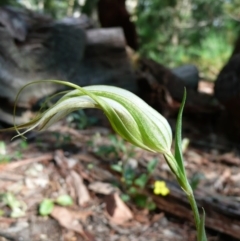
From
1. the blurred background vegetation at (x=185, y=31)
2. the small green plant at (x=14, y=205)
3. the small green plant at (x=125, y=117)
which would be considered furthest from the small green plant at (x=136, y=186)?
the blurred background vegetation at (x=185, y=31)

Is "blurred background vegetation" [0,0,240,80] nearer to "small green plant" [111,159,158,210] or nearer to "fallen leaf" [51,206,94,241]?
"small green plant" [111,159,158,210]

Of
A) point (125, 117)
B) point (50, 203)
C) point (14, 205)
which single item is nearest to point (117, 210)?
point (50, 203)

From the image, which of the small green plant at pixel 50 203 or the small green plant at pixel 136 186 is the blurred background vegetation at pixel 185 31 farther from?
the small green plant at pixel 50 203

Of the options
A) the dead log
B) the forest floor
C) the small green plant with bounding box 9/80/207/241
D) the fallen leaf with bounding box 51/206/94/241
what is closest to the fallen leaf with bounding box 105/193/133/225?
the forest floor

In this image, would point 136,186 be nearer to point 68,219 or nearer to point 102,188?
point 102,188

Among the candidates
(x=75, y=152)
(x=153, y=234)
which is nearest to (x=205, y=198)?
(x=153, y=234)

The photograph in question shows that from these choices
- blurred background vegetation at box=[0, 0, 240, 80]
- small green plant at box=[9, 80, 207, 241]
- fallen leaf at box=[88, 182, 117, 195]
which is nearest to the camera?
small green plant at box=[9, 80, 207, 241]
